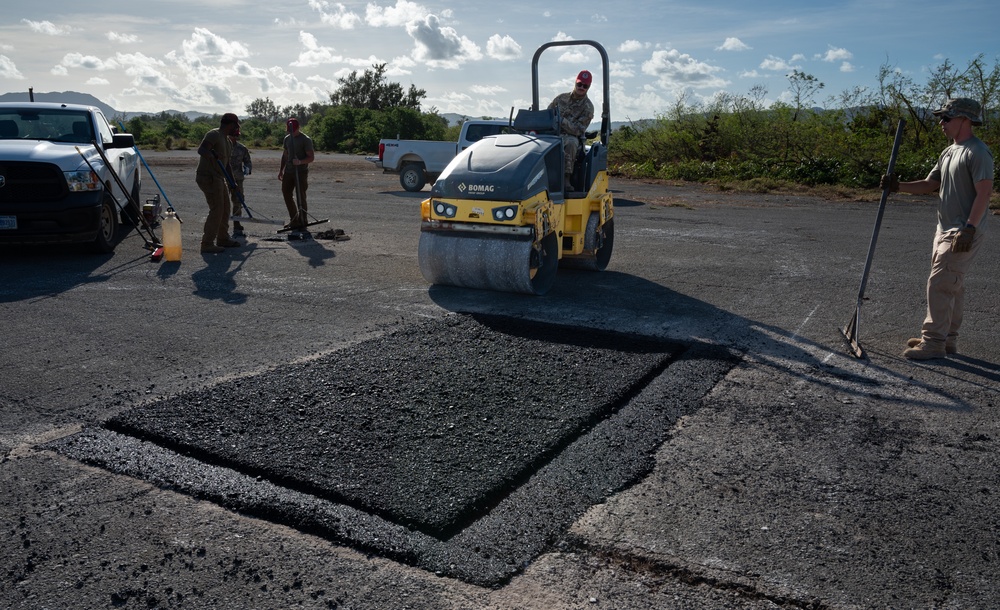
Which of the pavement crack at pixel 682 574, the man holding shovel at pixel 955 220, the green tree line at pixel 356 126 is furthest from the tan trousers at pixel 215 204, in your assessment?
the green tree line at pixel 356 126

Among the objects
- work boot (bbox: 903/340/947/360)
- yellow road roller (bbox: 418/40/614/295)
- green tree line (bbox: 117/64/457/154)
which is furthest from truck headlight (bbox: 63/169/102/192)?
green tree line (bbox: 117/64/457/154)

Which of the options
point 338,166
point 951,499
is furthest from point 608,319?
point 338,166

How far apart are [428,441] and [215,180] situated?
819 cm

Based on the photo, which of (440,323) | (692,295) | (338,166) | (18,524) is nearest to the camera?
(18,524)

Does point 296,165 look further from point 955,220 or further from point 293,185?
point 955,220

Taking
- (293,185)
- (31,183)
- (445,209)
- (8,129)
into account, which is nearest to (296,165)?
(293,185)

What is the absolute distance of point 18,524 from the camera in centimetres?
385

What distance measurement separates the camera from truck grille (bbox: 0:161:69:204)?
34.6ft

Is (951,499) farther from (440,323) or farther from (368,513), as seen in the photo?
(440,323)

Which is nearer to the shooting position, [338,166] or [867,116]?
[867,116]

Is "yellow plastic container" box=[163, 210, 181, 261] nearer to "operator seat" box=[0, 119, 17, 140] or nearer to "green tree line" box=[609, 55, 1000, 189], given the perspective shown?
"operator seat" box=[0, 119, 17, 140]

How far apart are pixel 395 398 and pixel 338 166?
3092cm

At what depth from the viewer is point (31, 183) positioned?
10688 millimetres

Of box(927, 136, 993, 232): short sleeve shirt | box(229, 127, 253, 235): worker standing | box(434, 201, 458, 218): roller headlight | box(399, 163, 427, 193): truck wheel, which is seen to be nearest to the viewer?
box(927, 136, 993, 232): short sleeve shirt
